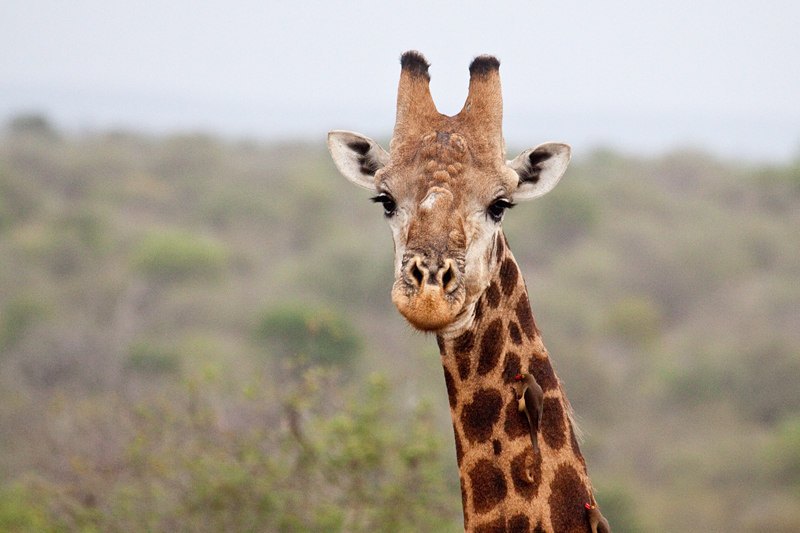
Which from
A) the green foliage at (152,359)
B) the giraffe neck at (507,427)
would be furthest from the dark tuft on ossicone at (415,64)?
the green foliage at (152,359)

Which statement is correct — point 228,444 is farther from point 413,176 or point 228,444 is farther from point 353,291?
point 353,291

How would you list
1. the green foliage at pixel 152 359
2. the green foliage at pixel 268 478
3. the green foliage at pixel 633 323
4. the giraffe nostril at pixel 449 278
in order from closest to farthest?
1. the giraffe nostril at pixel 449 278
2. the green foliage at pixel 268 478
3. the green foliage at pixel 152 359
4. the green foliage at pixel 633 323

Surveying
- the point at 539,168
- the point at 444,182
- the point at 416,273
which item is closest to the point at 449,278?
the point at 416,273

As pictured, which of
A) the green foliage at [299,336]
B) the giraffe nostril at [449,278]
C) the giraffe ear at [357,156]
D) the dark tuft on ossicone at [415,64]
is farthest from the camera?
the green foliage at [299,336]

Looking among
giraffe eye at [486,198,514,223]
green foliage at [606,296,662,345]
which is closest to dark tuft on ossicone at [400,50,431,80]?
giraffe eye at [486,198,514,223]

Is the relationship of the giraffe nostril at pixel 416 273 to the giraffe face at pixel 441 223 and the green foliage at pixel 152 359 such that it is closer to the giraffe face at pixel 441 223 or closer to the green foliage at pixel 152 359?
the giraffe face at pixel 441 223

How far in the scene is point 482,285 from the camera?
12.3 ft

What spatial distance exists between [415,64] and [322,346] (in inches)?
585

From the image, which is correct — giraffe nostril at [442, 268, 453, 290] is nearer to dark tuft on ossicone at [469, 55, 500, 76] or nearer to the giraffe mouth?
the giraffe mouth

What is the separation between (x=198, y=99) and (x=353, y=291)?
168402 millimetres

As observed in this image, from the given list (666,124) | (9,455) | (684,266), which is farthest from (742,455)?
(666,124)

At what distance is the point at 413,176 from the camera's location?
3830mm

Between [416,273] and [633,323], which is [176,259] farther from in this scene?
[416,273]

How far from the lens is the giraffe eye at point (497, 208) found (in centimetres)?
383
